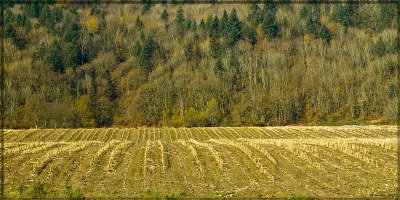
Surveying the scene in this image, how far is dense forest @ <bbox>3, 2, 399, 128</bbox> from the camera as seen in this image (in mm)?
114500

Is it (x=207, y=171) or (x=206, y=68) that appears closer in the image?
(x=207, y=171)

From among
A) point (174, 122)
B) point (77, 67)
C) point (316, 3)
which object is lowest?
point (174, 122)

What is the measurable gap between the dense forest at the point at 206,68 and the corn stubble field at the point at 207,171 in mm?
66218

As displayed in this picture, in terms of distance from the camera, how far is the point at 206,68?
14425 cm

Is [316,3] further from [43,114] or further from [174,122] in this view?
[43,114]

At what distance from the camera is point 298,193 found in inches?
942

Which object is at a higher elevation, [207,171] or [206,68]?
[206,68]

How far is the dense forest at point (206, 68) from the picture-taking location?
114500 millimetres

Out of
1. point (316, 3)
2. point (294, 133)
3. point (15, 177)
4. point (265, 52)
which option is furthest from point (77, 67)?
point (15, 177)

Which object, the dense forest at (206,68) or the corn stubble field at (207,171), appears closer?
the corn stubble field at (207,171)

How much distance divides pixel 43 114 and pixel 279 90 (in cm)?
6399

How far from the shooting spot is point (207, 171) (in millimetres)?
30438

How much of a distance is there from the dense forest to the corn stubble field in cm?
6622

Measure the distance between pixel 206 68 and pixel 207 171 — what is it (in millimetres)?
114862
